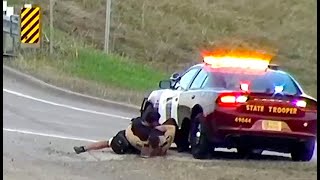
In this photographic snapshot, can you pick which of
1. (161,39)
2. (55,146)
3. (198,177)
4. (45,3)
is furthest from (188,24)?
(198,177)

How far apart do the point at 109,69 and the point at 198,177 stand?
1788 centimetres

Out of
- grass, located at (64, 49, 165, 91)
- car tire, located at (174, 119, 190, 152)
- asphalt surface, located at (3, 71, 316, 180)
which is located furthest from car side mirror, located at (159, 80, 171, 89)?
grass, located at (64, 49, 165, 91)

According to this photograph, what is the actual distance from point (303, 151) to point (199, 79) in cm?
178

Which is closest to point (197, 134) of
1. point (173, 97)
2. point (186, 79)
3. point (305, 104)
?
point (173, 97)

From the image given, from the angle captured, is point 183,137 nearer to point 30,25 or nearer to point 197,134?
point 197,134

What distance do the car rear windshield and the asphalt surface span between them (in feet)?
3.37

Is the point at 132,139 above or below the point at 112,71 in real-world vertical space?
above

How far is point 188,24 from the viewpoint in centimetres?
4116

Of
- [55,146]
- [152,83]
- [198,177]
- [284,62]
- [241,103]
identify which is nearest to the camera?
[198,177]

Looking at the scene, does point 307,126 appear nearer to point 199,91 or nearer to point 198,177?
point 199,91

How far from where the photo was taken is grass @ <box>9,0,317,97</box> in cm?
3578

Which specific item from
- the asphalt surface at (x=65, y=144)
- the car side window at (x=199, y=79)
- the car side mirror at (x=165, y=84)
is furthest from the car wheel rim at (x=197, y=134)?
the car side mirror at (x=165, y=84)

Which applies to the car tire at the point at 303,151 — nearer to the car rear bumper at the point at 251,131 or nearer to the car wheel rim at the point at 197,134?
the car rear bumper at the point at 251,131

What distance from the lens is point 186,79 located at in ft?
46.6
